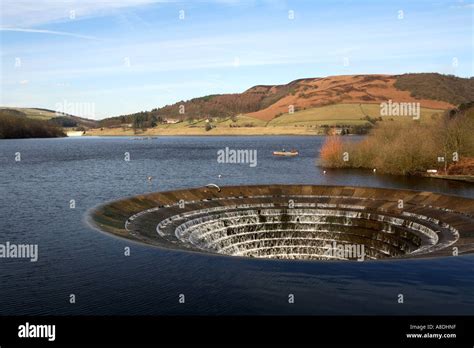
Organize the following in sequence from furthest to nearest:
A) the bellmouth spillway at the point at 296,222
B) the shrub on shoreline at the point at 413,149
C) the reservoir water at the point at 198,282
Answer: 1. the shrub on shoreline at the point at 413,149
2. the bellmouth spillway at the point at 296,222
3. the reservoir water at the point at 198,282

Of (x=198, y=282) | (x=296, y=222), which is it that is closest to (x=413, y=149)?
(x=296, y=222)

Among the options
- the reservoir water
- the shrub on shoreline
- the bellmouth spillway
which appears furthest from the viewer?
the shrub on shoreline

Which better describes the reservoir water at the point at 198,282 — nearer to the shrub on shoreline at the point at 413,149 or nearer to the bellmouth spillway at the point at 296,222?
the bellmouth spillway at the point at 296,222

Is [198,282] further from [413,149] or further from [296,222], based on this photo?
[413,149]

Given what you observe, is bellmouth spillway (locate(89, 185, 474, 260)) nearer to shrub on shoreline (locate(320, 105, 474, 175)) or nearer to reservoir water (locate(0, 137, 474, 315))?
reservoir water (locate(0, 137, 474, 315))

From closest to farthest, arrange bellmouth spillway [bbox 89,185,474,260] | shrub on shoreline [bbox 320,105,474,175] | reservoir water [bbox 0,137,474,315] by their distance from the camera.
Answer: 1. reservoir water [bbox 0,137,474,315]
2. bellmouth spillway [bbox 89,185,474,260]
3. shrub on shoreline [bbox 320,105,474,175]

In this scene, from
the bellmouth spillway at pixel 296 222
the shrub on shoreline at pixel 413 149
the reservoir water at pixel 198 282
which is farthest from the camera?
the shrub on shoreline at pixel 413 149

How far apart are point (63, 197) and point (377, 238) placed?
115ft

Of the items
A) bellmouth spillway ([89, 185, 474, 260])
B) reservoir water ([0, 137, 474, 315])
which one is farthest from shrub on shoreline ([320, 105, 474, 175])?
reservoir water ([0, 137, 474, 315])

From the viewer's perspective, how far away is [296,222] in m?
42.9

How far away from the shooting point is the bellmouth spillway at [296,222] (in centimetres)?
3431

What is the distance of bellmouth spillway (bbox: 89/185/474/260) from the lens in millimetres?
34312

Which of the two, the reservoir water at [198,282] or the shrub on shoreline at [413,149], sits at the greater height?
the shrub on shoreline at [413,149]

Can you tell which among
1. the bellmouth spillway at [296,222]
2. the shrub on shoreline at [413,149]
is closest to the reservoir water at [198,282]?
the bellmouth spillway at [296,222]
